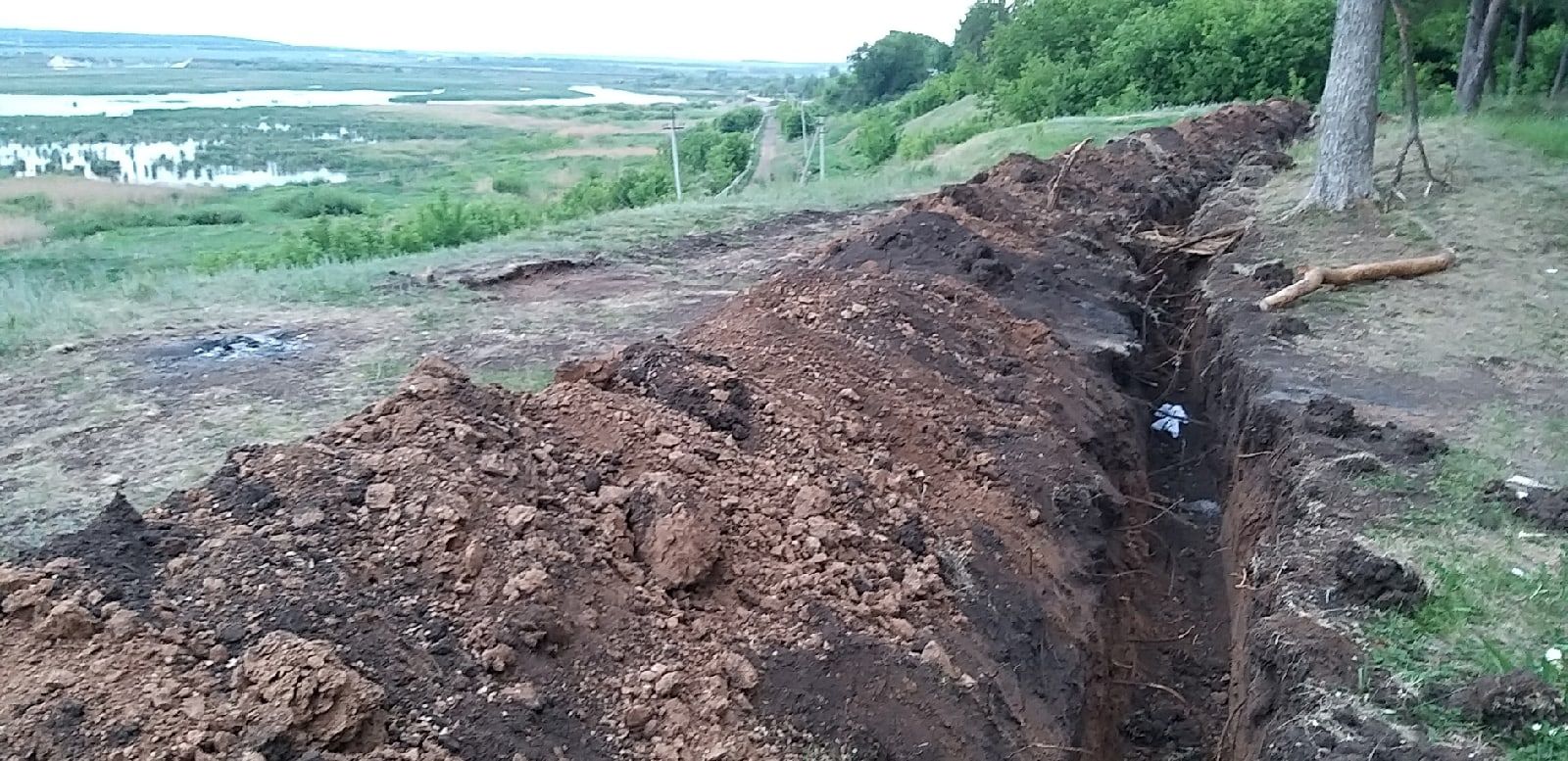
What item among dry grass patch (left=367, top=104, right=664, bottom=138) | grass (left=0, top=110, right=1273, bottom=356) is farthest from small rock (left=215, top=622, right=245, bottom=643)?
dry grass patch (left=367, top=104, right=664, bottom=138)

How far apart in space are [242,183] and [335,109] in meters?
35.2

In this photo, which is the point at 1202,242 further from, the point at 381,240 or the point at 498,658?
the point at 381,240

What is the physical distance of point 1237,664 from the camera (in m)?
5.25

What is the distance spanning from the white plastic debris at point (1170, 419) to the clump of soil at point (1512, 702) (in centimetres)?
443

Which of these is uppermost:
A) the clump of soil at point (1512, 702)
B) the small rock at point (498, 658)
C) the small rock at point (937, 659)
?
the small rock at point (498, 658)

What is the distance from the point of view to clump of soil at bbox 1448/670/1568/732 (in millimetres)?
3727

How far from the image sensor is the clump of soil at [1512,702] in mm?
3727

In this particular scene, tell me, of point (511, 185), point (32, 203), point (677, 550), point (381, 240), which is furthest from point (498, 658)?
point (511, 185)

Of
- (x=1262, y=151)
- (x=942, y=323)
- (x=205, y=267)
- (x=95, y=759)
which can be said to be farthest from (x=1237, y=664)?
(x=205, y=267)

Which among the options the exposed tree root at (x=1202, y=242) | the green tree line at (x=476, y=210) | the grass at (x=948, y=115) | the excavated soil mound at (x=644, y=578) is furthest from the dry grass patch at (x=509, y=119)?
the excavated soil mound at (x=644, y=578)

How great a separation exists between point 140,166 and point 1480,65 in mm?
45677

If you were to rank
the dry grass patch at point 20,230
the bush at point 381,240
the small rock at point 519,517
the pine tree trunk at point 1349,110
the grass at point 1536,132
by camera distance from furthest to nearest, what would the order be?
the dry grass patch at point 20,230 → the bush at point 381,240 → the grass at point 1536,132 → the pine tree trunk at point 1349,110 → the small rock at point 519,517

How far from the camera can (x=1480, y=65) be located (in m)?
19.5

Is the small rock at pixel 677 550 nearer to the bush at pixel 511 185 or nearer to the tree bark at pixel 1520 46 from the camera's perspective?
the tree bark at pixel 1520 46
